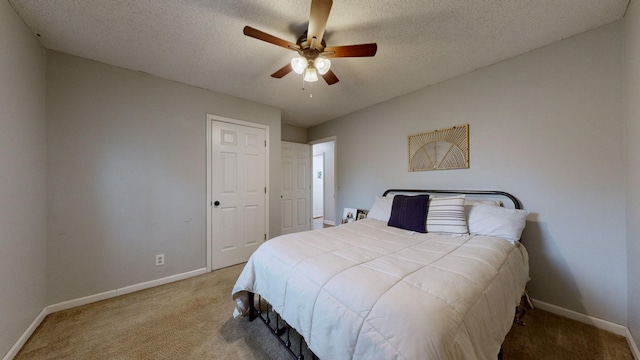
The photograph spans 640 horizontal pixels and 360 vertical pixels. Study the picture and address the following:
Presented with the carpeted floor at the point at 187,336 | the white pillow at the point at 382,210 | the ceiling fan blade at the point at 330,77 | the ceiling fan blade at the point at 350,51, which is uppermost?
the ceiling fan blade at the point at 350,51

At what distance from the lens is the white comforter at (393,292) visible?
0.84 metres

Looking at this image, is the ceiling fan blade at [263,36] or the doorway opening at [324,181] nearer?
the ceiling fan blade at [263,36]

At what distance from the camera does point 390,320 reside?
0.86m

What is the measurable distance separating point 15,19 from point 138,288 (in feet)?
8.32

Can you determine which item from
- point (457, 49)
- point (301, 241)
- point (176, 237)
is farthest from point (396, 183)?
point (176, 237)

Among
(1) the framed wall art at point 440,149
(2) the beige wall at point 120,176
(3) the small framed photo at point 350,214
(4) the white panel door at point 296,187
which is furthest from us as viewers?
(4) the white panel door at point 296,187

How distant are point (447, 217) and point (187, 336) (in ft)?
8.06

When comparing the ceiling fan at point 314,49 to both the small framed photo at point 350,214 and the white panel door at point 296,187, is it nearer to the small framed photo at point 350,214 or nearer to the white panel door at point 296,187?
the small framed photo at point 350,214

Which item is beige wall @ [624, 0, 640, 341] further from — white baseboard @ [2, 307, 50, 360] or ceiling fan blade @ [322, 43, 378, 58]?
white baseboard @ [2, 307, 50, 360]

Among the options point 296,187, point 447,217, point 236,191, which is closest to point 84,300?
point 236,191

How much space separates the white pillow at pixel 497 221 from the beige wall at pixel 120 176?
Result: 124 inches

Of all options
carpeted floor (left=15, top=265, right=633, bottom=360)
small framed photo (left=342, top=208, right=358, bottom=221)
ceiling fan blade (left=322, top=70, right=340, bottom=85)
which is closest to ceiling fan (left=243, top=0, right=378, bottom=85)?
ceiling fan blade (left=322, top=70, right=340, bottom=85)

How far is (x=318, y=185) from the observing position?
6.68m

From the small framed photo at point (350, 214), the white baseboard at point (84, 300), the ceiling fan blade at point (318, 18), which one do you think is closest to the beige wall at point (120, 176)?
the white baseboard at point (84, 300)
